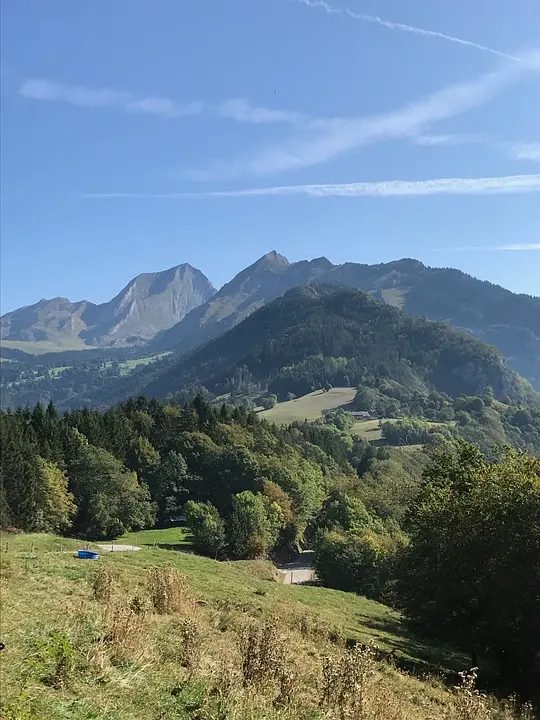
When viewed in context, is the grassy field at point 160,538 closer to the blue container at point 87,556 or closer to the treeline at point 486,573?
the blue container at point 87,556

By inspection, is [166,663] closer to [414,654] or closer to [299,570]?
[414,654]

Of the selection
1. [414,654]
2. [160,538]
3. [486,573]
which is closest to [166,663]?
[486,573]

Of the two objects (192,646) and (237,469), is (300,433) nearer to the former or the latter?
(237,469)

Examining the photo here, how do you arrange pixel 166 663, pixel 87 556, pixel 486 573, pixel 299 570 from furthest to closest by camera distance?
pixel 299 570 < pixel 87 556 < pixel 486 573 < pixel 166 663

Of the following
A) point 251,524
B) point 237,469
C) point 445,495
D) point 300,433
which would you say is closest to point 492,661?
point 445,495

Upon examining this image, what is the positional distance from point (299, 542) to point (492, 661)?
253ft

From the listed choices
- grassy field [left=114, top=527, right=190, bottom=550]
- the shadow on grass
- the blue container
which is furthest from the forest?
the blue container

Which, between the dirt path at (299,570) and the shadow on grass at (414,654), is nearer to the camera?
the shadow on grass at (414,654)

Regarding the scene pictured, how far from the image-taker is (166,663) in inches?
→ 404

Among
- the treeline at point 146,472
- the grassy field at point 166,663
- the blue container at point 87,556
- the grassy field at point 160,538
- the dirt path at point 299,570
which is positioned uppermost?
the grassy field at point 166,663

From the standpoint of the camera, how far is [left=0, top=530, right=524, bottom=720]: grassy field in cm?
823

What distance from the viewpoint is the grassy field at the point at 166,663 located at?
27.0 ft

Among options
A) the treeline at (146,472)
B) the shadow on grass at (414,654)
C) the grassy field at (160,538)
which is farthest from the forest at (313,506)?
the grassy field at (160,538)

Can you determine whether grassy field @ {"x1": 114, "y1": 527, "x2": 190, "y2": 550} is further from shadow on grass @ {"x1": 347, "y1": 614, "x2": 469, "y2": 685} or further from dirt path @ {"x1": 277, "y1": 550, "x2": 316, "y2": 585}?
shadow on grass @ {"x1": 347, "y1": 614, "x2": 469, "y2": 685}
